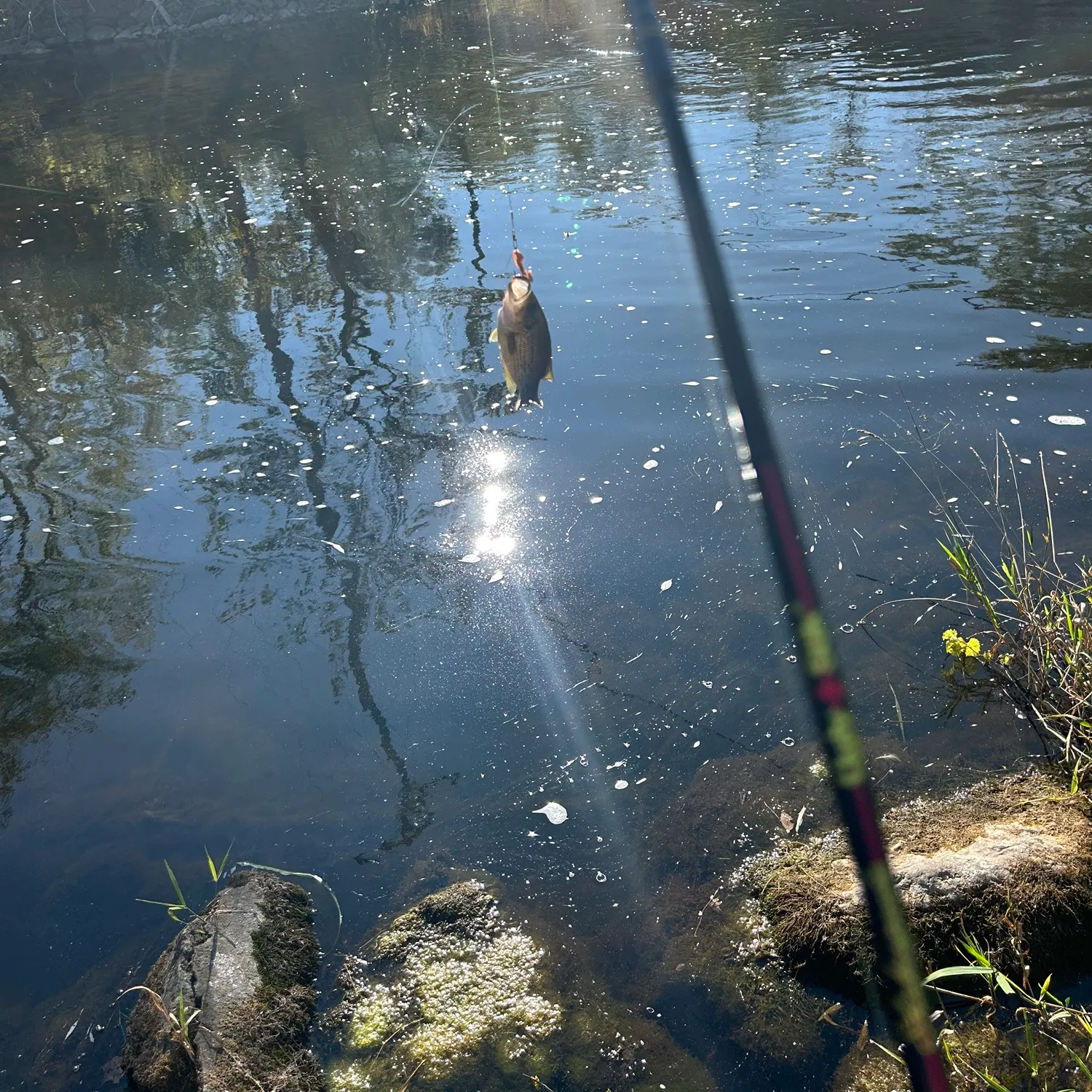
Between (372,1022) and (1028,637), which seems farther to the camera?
(1028,637)

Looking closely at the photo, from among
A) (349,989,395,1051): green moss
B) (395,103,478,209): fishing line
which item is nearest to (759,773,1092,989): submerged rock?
(349,989,395,1051): green moss

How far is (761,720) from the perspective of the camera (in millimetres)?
4379

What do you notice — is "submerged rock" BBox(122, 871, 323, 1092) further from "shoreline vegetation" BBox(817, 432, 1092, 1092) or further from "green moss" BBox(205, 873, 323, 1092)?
"shoreline vegetation" BBox(817, 432, 1092, 1092)

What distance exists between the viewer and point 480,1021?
334cm

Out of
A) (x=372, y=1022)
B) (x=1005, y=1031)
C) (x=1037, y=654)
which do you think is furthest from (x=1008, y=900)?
(x=372, y=1022)

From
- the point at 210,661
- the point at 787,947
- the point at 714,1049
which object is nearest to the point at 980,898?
the point at 787,947

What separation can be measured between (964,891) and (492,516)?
11.0 ft

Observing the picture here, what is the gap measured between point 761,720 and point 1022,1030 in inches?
63.7

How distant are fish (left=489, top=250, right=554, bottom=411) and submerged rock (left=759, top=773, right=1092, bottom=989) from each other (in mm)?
2372

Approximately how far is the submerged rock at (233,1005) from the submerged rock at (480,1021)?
0.50 feet

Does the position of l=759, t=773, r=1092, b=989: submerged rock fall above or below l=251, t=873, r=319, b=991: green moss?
above

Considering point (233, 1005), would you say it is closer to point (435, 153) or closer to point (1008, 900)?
point (1008, 900)

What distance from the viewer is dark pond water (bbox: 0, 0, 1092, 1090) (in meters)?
3.98

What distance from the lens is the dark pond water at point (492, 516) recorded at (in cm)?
398
